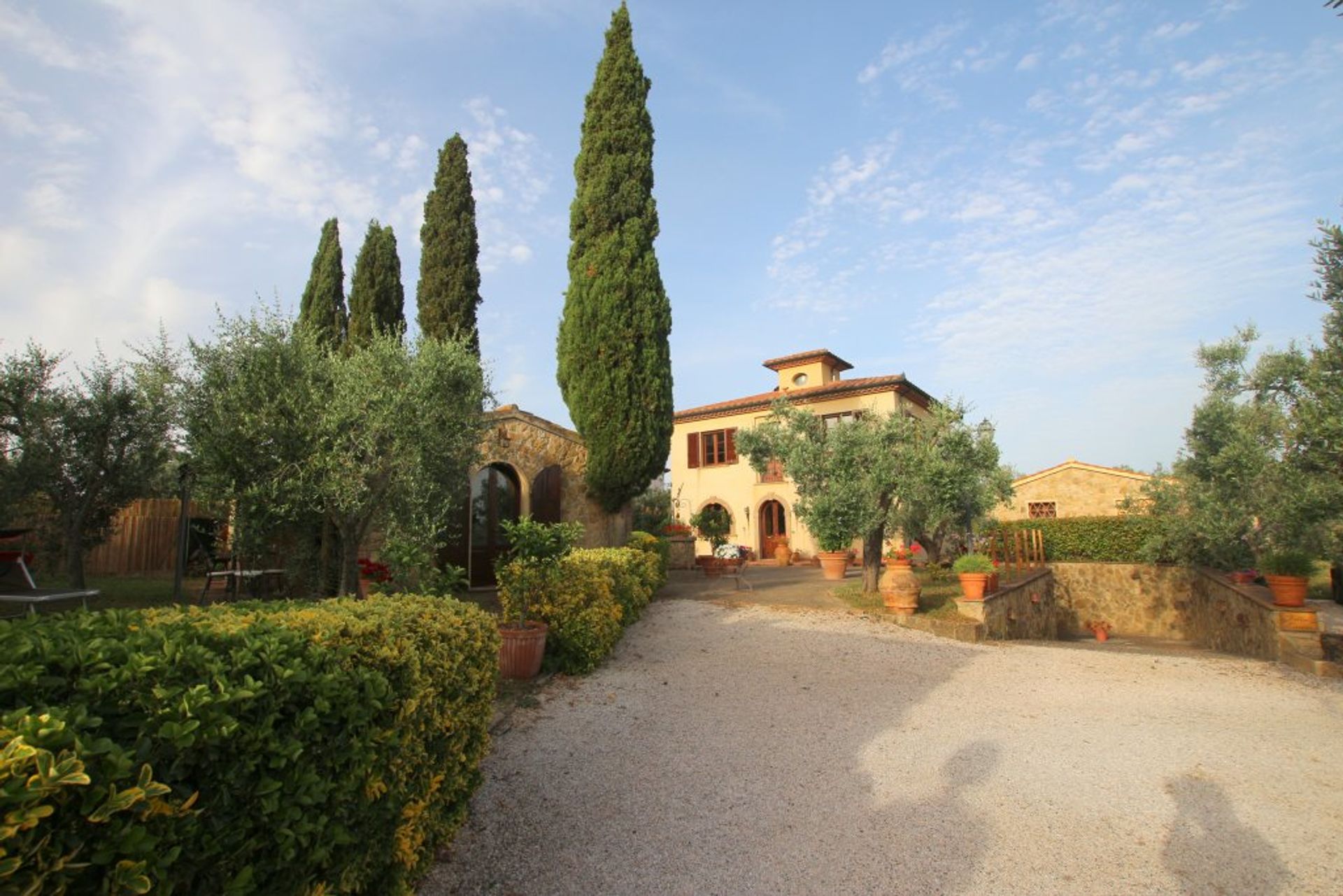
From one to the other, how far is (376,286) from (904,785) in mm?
15041

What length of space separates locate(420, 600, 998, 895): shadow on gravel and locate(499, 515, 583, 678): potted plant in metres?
0.45

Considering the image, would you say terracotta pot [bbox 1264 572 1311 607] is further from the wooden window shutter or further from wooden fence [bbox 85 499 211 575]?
A: wooden fence [bbox 85 499 211 575]

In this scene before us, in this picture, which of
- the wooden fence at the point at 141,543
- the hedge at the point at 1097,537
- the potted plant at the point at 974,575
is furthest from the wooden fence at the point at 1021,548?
the wooden fence at the point at 141,543

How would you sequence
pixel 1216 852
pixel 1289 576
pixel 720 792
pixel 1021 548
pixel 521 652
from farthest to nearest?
1. pixel 1021 548
2. pixel 1289 576
3. pixel 521 652
4. pixel 720 792
5. pixel 1216 852

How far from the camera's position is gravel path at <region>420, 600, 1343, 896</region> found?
3605 millimetres

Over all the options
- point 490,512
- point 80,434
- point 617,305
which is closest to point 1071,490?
point 617,305

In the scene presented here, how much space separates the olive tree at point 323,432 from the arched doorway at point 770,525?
1913cm

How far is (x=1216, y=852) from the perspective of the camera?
12.5 feet

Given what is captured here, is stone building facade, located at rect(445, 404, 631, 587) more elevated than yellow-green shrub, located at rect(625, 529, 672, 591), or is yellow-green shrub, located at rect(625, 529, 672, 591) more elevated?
stone building facade, located at rect(445, 404, 631, 587)

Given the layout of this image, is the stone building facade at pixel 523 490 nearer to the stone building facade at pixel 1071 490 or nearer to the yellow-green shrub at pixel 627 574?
the yellow-green shrub at pixel 627 574

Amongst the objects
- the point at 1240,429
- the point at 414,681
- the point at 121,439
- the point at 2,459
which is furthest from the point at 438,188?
the point at 1240,429

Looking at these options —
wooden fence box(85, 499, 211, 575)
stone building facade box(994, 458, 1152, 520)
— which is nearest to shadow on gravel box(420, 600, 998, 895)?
wooden fence box(85, 499, 211, 575)

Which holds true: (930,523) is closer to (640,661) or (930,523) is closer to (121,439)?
(640,661)

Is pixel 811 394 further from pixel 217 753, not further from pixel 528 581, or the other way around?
pixel 217 753
